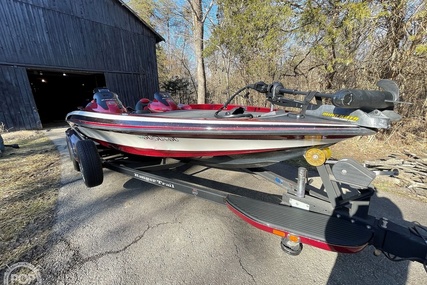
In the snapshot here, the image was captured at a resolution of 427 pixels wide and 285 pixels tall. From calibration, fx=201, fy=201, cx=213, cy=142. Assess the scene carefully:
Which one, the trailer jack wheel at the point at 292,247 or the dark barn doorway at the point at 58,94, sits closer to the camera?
the trailer jack wheel at the point at 292,247

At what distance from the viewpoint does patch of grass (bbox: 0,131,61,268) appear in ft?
6.18

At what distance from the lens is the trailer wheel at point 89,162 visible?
2453 millimetres

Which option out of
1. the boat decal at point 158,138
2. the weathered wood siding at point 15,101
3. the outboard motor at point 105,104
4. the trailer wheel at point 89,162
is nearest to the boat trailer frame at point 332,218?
the boat decal at point 158,138

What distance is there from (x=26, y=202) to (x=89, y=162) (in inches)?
44.4

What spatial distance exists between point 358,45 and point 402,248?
4.88 meters

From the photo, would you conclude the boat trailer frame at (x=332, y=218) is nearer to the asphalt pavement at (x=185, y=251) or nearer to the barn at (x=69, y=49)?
the asphalt pavement at (x=185, y=251)

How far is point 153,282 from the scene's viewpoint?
156cm

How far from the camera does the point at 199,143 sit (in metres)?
2.07

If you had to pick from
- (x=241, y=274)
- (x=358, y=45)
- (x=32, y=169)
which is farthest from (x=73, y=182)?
(x=358, y=45)

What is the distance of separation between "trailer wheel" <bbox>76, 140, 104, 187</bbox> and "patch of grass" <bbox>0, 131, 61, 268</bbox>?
23.4 inches

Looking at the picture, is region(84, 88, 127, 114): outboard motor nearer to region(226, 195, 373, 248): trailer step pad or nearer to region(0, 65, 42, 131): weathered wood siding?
region(226, 195, 373, 248): trailer step pad

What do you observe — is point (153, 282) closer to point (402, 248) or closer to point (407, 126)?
point (402, 248)

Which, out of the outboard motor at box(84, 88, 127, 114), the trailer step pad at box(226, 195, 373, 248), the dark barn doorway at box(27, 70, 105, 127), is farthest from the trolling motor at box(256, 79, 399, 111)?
the dark barn doorway at box(27, 70, 105, 127)

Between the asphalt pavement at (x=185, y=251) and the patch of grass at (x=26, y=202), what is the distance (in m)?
0.15
